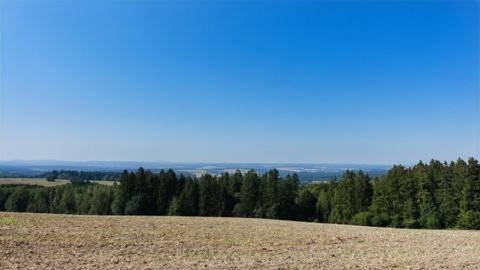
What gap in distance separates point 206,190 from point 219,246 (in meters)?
42.6

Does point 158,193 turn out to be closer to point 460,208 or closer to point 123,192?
point 123,192

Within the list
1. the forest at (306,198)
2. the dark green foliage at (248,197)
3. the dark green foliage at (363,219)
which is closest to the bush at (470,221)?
the forest at (306,198)

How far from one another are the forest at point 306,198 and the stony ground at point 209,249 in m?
29.6

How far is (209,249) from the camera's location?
15250 mm

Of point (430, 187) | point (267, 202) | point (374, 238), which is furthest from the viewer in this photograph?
point (267, 202)

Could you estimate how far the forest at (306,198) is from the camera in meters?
46.8

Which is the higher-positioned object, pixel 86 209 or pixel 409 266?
pixel 409 266

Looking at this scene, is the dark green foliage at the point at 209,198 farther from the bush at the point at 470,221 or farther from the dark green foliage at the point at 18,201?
the dark green foliage at the point at 18,201

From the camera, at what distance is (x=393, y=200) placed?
5044cm

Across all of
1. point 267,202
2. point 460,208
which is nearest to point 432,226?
point 460,208

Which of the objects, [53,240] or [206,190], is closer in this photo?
[53,240]

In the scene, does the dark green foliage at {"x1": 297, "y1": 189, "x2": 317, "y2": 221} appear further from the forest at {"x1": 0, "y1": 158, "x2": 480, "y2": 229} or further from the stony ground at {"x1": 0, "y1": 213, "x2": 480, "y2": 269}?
the stony ground at {"x1": 0, "y1": 213, "x2": 480, "y2": 269}

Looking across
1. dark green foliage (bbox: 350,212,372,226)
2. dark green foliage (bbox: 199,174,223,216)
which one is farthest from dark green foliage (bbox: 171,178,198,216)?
dark green foliage (bbox: 350,212,372,226)

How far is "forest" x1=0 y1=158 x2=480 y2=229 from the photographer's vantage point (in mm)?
46844
